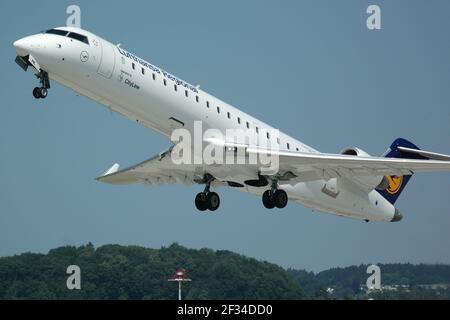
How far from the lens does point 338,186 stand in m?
31.9

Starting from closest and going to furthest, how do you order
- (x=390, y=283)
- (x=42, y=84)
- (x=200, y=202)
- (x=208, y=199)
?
(x=42, y=84) → (x=208, y=199) → (x=200, y=202) → (x=390, y=283)

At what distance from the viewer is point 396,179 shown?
1388 inches

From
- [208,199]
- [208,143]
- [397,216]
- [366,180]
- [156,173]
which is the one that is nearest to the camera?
[208,143]

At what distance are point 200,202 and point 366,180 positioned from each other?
577cm

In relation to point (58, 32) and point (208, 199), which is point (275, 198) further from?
point (58, 32)

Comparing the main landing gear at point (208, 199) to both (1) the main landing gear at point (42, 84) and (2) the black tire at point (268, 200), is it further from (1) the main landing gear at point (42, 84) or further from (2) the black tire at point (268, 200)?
(1) the main landing gear at point (42, 84)

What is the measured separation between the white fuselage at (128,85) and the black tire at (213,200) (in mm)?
2670

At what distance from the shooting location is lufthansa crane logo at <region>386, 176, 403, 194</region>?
34.9 m

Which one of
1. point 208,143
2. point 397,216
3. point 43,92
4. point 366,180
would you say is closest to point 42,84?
point 43,92

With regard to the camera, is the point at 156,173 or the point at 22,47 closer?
the point at 22,47

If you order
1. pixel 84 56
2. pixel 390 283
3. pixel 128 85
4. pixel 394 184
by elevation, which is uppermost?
pixel 84 56

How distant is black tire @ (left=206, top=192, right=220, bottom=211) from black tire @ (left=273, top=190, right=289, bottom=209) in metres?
2.16

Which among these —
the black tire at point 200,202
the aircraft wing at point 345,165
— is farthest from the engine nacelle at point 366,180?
the black tire at point 200,202
